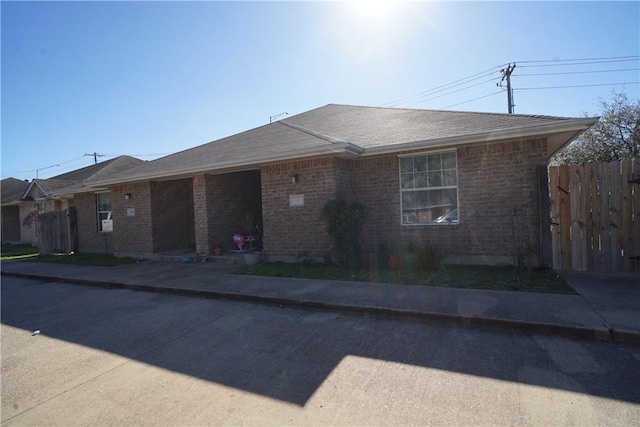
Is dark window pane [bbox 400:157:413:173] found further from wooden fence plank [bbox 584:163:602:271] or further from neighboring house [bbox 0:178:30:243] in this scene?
neighboring house [bbox 0:178:30:243]

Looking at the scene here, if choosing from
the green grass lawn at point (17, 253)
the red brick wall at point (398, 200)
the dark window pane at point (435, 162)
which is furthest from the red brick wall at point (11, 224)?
the dark window pane at point (435, 162)

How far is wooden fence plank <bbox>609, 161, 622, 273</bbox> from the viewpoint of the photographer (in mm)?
7152

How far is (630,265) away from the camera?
278 inches

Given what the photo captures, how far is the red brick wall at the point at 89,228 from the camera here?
15805 millimetres

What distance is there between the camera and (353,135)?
402 inches

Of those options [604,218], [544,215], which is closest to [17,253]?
[544,215]

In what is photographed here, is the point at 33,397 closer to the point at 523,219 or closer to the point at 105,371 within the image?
the point at 105,371

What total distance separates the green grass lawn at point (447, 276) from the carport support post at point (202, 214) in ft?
9.48

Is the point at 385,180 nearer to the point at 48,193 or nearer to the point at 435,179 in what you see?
the point at 435,179

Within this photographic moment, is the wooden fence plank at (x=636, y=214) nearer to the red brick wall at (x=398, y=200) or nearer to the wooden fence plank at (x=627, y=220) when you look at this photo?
the wooden fence plank at (x=627, y=220)

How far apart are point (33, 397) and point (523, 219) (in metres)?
8.75

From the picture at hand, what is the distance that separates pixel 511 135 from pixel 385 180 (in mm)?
3088

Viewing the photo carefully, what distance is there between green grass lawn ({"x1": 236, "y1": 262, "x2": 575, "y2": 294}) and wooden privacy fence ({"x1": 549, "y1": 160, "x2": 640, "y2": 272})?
0.74 meters

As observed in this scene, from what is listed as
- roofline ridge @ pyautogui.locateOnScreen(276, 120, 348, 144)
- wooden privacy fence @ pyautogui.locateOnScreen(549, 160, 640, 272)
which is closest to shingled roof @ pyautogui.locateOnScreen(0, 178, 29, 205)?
roofline ridge @ pyautogui.locateOnScreen(276, 120, 348, 144)
